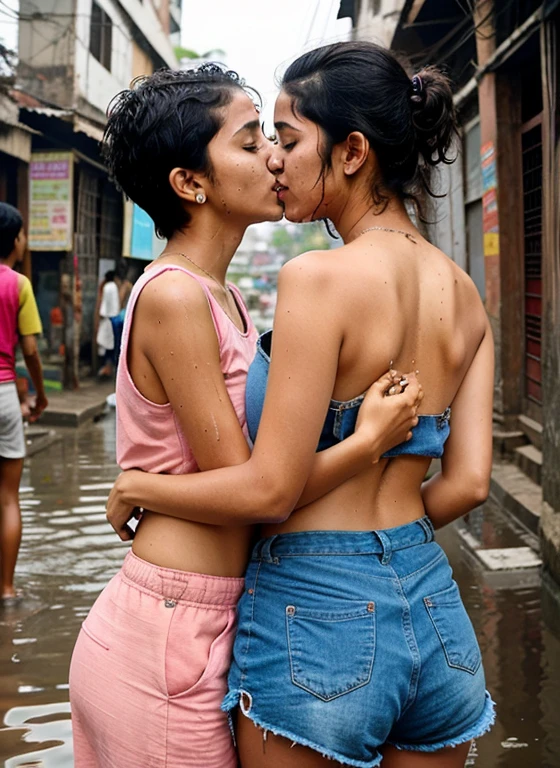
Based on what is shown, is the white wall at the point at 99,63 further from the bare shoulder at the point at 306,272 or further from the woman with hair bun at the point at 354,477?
the bare shoulder at the point at 306,272

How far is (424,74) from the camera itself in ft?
6.38

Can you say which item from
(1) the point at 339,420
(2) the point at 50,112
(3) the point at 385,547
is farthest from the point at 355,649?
(2) the point at 50,112

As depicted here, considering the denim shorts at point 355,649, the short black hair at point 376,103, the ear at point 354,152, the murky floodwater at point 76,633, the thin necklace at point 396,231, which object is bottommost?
the murky floodwater at point 76,633

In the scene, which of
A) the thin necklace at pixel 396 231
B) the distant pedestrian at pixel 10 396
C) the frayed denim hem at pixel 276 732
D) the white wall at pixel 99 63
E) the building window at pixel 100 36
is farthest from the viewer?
the building window at pixel 100 36

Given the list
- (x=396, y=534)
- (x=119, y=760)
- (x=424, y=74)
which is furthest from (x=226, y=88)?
(x=119, y=760)

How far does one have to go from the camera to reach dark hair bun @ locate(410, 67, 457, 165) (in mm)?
1890

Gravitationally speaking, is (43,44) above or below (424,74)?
above

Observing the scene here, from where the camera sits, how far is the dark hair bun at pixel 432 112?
1.89m

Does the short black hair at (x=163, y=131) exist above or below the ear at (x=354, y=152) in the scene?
above

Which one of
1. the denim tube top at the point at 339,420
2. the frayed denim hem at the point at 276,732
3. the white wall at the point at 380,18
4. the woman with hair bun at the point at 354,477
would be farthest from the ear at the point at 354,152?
the white wall at the point at 380,18

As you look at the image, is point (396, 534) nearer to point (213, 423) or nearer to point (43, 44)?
point (213, 423)

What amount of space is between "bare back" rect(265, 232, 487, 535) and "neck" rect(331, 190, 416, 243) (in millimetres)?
52

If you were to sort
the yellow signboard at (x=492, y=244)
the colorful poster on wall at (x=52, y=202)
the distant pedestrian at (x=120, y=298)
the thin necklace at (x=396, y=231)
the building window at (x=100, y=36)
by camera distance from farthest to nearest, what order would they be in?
the building window at (x=100, y=36) → the colorful poster on wall at (x=52, y=202) → the distant pedestrian at (x=120, y=298) → the yellow signboard at (x=492, y=244) → the thin necklace at (x=396, y=231)

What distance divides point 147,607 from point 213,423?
0.39 m
